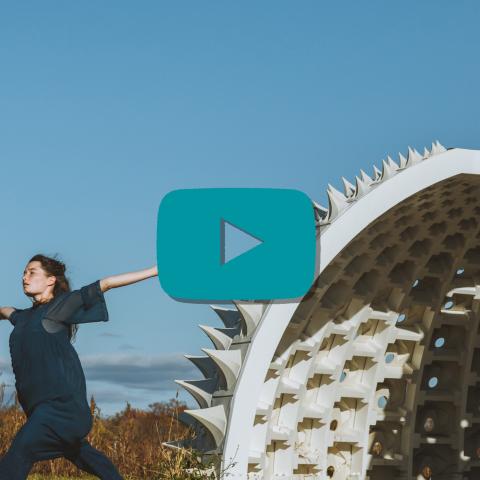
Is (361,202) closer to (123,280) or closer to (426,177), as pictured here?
(426,177)

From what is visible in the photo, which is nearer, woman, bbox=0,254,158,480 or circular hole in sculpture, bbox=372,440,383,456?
woman, bbox=0,254,158,480

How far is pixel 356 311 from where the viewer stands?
47.3ft

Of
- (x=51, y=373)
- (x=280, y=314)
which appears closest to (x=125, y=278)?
(x=51, y=373)

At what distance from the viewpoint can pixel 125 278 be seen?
273 inches

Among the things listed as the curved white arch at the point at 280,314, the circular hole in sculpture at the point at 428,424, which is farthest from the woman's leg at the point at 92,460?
the circular hole in sculpture at the point at 428,424

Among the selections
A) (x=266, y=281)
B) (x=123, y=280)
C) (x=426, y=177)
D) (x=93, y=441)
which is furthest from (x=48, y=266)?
(x=93, y=441)

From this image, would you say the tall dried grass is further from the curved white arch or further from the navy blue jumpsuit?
the navy blue jumpsuit

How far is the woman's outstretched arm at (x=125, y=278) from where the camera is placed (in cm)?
691

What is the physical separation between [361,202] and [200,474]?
144 inches

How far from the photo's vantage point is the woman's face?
721 centimetres

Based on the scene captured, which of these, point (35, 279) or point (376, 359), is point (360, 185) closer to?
point (376, 359)

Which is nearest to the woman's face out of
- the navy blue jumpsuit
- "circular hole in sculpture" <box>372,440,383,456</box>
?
the navy blue jumpsuit

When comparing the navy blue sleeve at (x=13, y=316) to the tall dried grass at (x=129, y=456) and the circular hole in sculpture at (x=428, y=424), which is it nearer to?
the tall dried grass at (x=129, y=456)

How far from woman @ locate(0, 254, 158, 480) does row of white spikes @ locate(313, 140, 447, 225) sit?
5.22 metres
